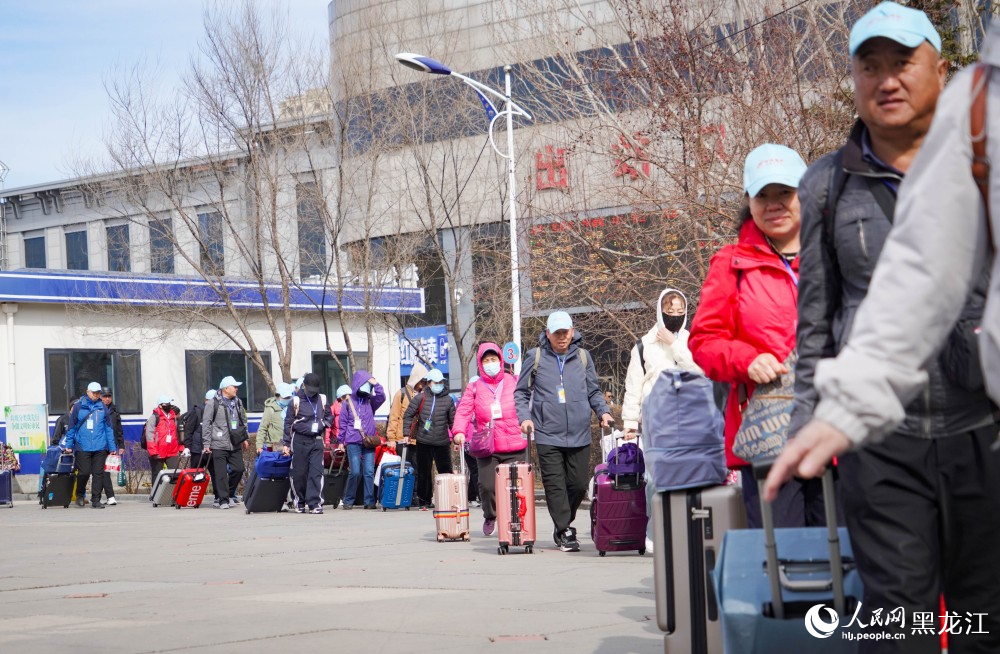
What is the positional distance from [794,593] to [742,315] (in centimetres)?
196

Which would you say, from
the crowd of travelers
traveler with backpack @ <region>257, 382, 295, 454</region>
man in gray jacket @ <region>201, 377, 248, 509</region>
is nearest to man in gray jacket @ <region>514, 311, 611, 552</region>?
the crowd of travelers

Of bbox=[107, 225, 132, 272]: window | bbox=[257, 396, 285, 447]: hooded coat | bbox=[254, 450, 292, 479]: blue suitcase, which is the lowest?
bbox=[254, 450, 292, 479]: blue suitcase

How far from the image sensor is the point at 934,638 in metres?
3.38

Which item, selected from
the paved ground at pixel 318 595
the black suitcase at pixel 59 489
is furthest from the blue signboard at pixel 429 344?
the paved ground at pixel 318 595

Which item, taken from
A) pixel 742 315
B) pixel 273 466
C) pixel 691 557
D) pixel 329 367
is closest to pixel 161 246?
pixel 329 367

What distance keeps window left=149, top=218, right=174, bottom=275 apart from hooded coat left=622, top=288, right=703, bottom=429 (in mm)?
22111

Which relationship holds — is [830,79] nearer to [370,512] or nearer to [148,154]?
[370,512]

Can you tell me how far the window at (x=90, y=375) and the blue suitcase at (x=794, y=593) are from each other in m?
29.9

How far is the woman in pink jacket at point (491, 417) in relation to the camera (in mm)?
13656

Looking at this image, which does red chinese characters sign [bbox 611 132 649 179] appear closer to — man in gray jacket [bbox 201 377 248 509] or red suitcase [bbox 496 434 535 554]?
red suitcase [bbox 496 434 535 554]

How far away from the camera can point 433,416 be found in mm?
20359

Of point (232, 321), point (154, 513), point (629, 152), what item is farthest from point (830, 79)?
point (232, 321)

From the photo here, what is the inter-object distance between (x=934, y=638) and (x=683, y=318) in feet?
25.5

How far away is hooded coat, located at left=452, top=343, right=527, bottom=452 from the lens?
44.8 feet
